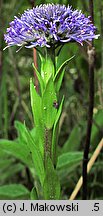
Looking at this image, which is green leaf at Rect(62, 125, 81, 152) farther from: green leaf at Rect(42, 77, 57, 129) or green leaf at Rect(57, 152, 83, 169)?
green leaf at Rect(42, 77, 57, 129)

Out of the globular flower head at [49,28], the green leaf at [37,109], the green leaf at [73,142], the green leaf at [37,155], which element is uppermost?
the globular flower head at [49,28]

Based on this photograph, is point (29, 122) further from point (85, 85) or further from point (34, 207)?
point (34, 207)

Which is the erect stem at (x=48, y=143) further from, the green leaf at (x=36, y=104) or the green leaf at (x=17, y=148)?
the green leaf at (x=17, y=148)

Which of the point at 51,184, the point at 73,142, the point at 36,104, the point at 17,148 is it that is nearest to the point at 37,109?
the point at 36,104

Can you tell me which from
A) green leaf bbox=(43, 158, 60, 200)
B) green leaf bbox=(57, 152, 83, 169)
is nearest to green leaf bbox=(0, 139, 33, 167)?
green leaf bbox=(57, 152, 83, 169)

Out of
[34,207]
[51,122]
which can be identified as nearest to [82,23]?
[51,122]

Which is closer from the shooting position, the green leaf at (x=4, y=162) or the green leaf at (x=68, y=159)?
the green leaf at (x=68, y=159)

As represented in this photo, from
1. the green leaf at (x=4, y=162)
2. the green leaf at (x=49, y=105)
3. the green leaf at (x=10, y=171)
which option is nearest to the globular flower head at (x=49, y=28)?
the green leaf at (x=49, y=105)
